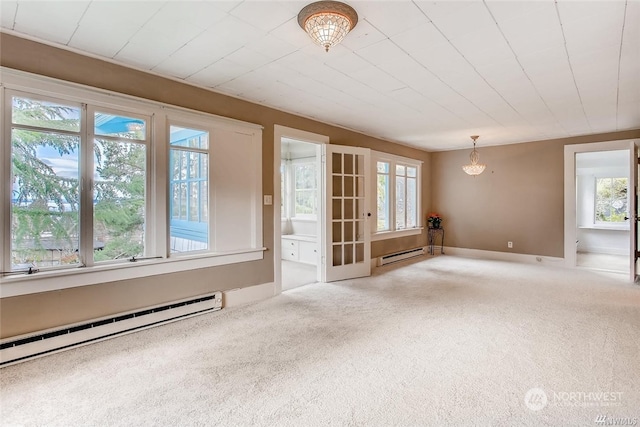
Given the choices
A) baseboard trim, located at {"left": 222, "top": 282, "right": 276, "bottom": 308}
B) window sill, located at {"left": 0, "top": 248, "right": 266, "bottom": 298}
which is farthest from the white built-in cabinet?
window sill, located at {"left": 0, "top": 248, "right": 266, "bottom": 298}

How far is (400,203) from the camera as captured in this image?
6.46 meters

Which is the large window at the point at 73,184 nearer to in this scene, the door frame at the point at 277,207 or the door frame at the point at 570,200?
the door frame at the point at 277,207

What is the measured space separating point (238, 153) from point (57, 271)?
76.7 inches

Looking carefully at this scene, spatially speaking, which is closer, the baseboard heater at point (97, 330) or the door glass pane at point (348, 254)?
the baseboard heater at point (97, 330)

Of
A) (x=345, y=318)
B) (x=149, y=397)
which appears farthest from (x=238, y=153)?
(x=149, y=397)

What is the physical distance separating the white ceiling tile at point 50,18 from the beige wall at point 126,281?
0.52 ft

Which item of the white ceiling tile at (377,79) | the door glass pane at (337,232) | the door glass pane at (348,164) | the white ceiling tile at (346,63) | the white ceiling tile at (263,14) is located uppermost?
the white ceiling tile at (377,79)

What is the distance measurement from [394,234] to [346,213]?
1689 millimetres

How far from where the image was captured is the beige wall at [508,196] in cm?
568

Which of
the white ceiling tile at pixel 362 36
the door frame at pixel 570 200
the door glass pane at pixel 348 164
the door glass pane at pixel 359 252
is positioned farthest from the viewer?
the door frame at pixel 570 200

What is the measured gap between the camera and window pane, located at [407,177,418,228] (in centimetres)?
669

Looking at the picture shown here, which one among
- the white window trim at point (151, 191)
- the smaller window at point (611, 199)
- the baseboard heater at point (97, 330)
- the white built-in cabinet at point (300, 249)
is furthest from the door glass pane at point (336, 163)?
the smaller window at point (611, 199)

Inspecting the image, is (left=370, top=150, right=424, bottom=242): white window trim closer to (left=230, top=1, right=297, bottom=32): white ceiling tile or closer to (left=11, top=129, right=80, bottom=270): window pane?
(left=230, top=1, right=297, bottom=32): white ceiling tile

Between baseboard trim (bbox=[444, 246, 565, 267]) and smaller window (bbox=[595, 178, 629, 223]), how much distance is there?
11.2ft
